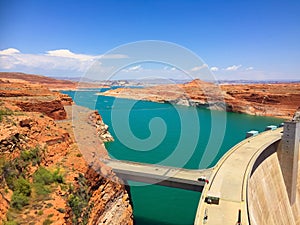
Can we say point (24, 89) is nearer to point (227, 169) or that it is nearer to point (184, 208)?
point (184, 208)

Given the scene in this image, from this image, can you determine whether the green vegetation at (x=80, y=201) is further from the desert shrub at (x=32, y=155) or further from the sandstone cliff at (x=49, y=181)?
the desert shrub at (x=32, y=155)

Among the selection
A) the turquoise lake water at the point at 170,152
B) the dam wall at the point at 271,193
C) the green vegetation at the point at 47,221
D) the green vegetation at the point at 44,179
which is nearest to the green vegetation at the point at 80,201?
the green vegetation at the point at 44,179

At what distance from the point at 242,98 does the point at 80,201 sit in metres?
64.2

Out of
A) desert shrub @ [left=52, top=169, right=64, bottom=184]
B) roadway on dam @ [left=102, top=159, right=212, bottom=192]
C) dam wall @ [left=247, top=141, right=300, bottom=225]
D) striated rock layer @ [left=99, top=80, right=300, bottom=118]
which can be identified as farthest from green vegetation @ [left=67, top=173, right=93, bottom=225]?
striated rock layer @ [left=99, top=80, right=300, bottom=118]

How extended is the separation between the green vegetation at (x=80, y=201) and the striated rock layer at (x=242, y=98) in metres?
55.1

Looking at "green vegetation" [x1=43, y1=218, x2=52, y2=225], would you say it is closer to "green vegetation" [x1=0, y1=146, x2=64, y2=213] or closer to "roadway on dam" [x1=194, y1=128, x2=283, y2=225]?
"green vegetation" [x1=0, y1=146, x2=64, y2=213]

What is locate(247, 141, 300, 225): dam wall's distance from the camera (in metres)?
15.0

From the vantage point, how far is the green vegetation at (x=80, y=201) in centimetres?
1105

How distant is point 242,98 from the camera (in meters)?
69.2

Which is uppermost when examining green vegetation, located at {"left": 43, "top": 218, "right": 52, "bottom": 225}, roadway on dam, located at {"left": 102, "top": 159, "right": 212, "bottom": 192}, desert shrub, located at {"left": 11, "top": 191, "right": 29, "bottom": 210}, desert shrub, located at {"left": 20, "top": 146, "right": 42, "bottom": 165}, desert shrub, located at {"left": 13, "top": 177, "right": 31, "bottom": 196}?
desert shrub, located at {"left": 20, "top": 146, "right": 42, "bottom": 165}

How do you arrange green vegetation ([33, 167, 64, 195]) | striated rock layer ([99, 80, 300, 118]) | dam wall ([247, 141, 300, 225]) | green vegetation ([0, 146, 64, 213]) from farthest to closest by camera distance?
striated rock layer ([99, 80, 300, 118]), dam wall ([247, 141, 300, 225]), green vegetation ([33, 167, 64, 195]), green vegetation ([0, 146, 64, 213])

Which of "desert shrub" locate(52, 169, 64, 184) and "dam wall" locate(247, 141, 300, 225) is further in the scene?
"dam wall" locate(247, 141, 300, 225)

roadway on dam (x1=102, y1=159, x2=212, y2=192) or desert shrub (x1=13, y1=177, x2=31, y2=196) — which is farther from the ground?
desert shrub (x1=13, y1=177, x2=31, y2=196)

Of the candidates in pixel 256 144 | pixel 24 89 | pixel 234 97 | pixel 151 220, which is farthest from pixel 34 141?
pixel 234 97
